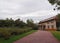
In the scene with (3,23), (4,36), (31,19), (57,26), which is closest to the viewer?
(4,36)

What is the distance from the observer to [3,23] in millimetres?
38594

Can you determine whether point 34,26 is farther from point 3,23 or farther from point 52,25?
point 3,23

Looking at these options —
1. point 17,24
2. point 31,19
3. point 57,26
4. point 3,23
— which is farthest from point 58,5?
point 31,19

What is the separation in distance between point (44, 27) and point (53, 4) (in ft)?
187

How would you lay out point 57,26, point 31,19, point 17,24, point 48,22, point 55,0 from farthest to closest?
point 31,19
point 48,22
point 57,26
point 17,24
point 55,0

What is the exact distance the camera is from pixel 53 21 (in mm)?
68875

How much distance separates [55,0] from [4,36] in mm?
9209

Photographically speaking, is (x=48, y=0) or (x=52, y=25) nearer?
(x=48, y=0)

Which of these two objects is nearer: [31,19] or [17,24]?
[17,24]

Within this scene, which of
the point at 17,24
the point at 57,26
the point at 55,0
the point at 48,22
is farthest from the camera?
the point at 48,22

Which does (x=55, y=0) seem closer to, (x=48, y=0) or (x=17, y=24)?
(x=48, y=0)

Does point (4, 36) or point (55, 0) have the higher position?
point (55, 0)

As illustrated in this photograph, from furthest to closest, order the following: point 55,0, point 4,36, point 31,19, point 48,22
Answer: point 31,19 < point 48,22 < point 4,36 < point 55,0

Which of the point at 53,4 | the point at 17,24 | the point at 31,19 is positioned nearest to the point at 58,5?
the point at 53,4
